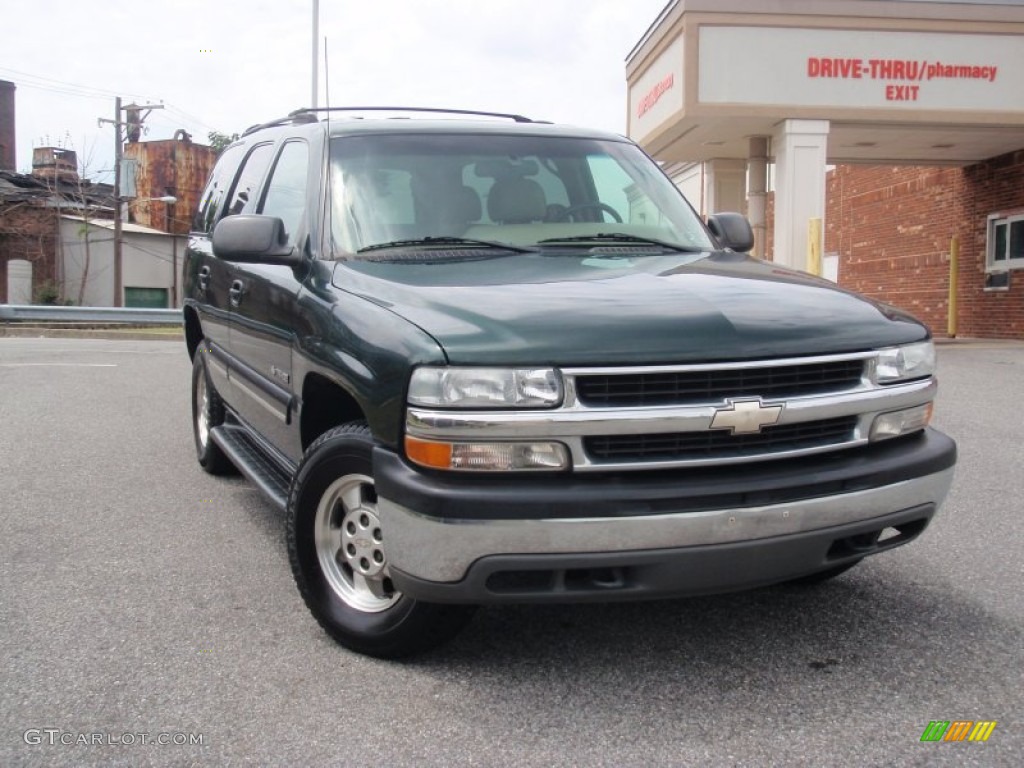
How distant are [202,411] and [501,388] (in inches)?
164

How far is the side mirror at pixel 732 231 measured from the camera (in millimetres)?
4684

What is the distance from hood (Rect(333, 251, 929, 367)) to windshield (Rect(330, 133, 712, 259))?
0.97ft

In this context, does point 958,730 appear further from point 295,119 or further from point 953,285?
point 953,285

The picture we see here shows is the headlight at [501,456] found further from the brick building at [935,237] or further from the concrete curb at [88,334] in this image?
the concrete curb at [88,334]

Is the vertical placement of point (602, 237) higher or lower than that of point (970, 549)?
higher

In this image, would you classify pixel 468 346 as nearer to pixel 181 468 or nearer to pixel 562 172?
pixel 562 172

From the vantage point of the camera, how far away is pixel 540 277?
3.44 meters

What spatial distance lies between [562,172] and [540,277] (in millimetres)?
1286

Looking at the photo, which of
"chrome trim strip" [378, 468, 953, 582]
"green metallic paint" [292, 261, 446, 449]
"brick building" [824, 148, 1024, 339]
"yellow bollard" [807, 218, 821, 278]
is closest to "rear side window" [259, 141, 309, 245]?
"green metallic paint" [292, 261, 446, 449]

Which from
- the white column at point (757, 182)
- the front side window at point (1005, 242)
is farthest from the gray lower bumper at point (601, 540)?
the front side window at point (1005, 242)

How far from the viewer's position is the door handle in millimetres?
4780

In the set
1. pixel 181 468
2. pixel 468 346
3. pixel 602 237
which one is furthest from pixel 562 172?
pixel 181 468

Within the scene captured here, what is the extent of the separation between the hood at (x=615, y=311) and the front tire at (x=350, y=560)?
49cm

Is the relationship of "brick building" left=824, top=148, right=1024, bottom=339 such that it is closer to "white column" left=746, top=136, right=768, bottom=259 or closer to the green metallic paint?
"white column" left=746, top=136, right=768, bottom=259
